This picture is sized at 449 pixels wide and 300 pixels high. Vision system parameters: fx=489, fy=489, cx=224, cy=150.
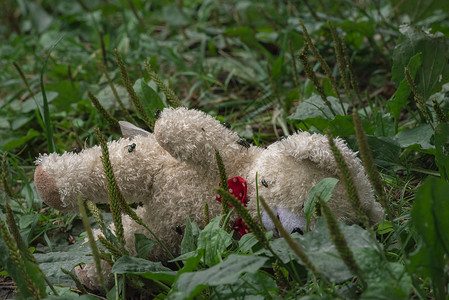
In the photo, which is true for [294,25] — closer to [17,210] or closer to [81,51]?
[81,51]

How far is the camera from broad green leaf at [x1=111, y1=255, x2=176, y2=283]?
121 cm

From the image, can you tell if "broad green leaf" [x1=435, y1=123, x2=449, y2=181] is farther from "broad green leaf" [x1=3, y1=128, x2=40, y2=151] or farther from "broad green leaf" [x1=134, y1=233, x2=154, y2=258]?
"broad green leaf" [x1=3, y1=128, x2=40, y2=151]

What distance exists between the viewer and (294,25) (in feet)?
9.70

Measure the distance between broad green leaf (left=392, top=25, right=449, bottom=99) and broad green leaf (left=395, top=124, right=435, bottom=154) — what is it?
20 centimetres

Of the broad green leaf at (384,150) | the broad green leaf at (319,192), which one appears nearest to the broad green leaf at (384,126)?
the broad green leaf at (384,150)

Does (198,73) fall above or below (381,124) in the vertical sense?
above

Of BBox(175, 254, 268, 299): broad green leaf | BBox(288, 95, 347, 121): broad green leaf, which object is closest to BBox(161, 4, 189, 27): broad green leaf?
BBox(288, 95, 347, 121): broad green leaf

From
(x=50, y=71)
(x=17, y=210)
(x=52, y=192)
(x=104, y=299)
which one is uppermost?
(x=50, y=71)

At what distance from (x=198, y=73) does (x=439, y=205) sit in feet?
7.04

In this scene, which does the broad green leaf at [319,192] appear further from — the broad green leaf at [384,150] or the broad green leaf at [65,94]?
the broad green leaf at [65,94]

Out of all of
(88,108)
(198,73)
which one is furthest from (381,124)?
(88,108)

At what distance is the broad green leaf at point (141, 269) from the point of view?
47.7 inches

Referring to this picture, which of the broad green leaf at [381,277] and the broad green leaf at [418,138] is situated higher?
the broad green leaf at [381,277]

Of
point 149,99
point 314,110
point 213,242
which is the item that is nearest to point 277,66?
point 314,110
